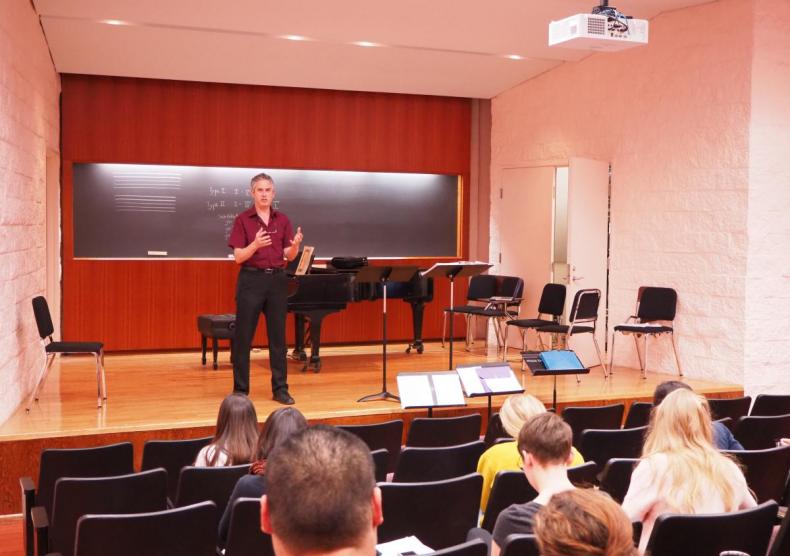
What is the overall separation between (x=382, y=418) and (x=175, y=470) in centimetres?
224

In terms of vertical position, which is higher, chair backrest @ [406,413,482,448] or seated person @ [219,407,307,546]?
seated person @ [219,407,307,546]

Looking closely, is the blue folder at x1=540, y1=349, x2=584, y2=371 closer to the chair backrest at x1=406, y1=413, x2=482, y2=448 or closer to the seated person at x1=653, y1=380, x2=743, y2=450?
the chair backrest at x1=406, y1=413, x2=482, y2=448

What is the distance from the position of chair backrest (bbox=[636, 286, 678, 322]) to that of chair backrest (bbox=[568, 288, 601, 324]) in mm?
422

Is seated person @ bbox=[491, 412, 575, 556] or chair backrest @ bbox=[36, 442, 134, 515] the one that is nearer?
seated person @ bbox=[491, 412, 575, 556]

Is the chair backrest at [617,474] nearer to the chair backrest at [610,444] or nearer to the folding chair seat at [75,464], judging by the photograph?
the chair backrest at [610,444]

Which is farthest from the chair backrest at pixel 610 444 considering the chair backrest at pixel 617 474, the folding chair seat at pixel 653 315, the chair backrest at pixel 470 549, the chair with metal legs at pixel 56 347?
the chair with metal legs at pixel 56 347

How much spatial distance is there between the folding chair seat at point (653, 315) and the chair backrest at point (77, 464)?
5010 mm

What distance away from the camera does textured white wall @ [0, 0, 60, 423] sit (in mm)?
6016

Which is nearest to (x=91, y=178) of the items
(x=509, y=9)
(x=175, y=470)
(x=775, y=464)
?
(x=509, y=9)

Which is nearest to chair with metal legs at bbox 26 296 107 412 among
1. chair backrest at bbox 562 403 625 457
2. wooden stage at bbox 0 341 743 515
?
wooden stage at bbox 0 341 743 515

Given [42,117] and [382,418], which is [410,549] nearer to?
[382,418]

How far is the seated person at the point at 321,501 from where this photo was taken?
1.42 m

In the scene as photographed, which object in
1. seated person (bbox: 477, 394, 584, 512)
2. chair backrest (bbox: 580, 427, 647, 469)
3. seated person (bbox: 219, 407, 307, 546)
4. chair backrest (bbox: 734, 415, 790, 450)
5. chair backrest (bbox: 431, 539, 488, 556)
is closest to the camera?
chair backrest (bbox: 431, 539, 488, 556)

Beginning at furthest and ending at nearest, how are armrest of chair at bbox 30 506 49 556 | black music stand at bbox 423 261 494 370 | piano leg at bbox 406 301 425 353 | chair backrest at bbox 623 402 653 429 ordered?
piano leg at bbox 406 301 425 353
black music stand at bbox 423 261 494 370
chair backrest at bbox 623 402 653 429
armrest of chair at bbox 30 506 49 556
